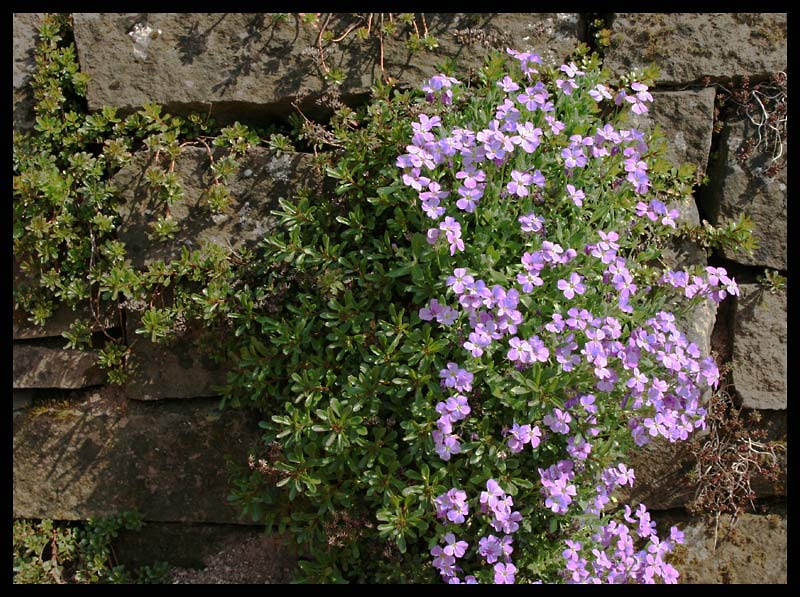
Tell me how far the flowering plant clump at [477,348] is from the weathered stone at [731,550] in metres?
0.52

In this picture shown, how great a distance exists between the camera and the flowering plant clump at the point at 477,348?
8.58ft

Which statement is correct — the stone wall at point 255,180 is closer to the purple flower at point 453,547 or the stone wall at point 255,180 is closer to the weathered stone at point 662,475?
the weathered stone at point 662,475

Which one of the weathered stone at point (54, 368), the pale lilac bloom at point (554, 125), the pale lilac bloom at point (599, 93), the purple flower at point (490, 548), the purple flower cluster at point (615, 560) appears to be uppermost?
the pale lilac bloom at point (599, 93)

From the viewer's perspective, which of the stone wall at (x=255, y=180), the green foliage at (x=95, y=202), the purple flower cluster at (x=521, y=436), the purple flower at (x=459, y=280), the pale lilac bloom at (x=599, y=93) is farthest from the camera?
the stone wall at (x=255, y=180)

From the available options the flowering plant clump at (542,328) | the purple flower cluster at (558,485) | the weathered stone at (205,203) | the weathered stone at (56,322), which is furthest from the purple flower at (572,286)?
the weathered stone at (56,322)

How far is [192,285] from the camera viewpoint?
3.22 metres

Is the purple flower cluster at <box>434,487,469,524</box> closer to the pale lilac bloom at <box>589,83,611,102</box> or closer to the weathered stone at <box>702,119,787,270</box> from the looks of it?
the pale lilac bloom at <box>589,83,611,102</box>

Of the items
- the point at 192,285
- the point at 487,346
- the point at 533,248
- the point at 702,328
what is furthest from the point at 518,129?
the point at 192,285

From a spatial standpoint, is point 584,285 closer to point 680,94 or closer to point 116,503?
point 680,94

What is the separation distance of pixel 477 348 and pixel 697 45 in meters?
1.88

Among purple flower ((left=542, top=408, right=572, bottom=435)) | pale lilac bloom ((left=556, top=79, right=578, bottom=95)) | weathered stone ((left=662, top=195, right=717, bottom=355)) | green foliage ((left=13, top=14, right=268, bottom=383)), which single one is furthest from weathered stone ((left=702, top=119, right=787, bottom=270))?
green foliage ((left=13, top=14, right=268, bottom=383))

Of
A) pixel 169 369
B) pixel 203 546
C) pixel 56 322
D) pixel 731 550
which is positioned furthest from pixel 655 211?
pixel 56 322

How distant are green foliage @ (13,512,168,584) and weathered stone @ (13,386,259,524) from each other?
0.06m
